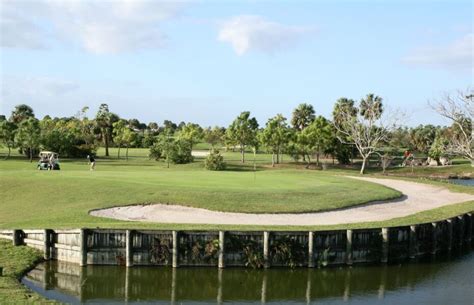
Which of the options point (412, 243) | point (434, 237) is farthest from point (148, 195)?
point (434, 237)

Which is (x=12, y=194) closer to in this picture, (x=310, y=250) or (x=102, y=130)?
(x=310, y=250)

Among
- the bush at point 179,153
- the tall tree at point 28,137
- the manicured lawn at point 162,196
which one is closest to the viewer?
the manicured lawn at point 162,196

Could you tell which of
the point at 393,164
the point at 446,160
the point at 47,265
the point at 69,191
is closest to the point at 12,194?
the point at 69,191

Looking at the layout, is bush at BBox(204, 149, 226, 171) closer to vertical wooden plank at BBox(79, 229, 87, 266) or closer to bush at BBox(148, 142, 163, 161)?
bush at BBox(148, 142, 163, 161)

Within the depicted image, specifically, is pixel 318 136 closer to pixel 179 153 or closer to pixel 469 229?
pixel 179 153

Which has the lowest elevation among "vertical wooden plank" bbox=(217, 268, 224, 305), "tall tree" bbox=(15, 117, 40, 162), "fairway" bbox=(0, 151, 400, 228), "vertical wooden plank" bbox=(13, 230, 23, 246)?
"vertical wooden plank" bbox=(217, 268, 224, 305)

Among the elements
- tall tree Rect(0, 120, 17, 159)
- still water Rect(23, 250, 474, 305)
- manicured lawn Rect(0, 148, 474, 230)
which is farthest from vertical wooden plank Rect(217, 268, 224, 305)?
tall tree Rect(0, 120, 17, 159)

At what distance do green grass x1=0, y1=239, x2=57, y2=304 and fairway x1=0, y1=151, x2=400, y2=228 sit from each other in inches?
110

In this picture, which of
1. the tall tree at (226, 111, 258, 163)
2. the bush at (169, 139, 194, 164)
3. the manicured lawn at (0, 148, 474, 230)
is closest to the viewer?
the manicured lawn at (0, 148, 474, 230)

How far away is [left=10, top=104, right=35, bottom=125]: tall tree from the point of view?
140550 mm

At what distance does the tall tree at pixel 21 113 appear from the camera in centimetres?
14055

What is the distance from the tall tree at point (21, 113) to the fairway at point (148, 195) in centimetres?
9804

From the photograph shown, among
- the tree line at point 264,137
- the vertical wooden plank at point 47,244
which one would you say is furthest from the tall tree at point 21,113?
the vertical wooden plank at point 47,244

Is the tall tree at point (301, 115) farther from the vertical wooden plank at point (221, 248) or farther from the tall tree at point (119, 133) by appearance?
the vertical wooden plank at point (221, 248)
